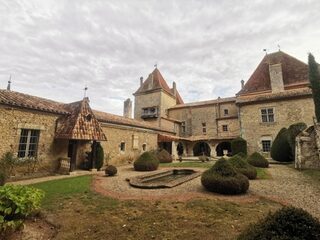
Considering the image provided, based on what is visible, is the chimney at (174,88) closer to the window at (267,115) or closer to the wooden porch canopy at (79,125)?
the window at (267,115)

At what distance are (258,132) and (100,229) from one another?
2003 cm

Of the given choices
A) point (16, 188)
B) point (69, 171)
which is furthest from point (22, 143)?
point (16, 188)

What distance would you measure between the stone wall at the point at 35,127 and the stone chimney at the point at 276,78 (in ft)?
72.3

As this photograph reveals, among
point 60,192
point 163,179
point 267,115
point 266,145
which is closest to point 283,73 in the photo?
point 267,115

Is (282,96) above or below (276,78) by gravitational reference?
below

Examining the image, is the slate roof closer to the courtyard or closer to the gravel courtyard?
the gravel courtyard

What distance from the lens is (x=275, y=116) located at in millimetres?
19547

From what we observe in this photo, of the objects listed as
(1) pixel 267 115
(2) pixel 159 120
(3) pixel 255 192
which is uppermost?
(2) pixel 159 120

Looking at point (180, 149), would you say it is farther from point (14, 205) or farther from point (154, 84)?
point (14, 205)

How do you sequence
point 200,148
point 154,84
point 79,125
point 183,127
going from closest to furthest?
point 79,125 < point 200,148 < point 183,127 < point 154,84

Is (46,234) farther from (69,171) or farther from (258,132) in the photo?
(258,132)

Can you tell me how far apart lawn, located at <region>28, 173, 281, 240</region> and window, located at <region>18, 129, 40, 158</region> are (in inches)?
217

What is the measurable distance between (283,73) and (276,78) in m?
1.64

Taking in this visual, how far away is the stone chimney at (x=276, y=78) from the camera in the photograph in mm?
21297
